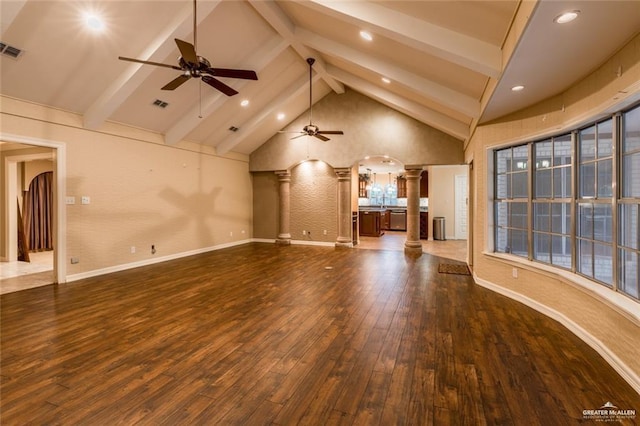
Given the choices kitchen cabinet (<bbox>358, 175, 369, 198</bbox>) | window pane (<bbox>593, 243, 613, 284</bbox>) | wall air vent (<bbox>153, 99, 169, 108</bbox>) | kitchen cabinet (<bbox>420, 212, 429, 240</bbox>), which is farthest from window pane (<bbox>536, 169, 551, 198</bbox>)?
kitchen cabinet (<bbox>358, 175, 369, 198</bbox>)

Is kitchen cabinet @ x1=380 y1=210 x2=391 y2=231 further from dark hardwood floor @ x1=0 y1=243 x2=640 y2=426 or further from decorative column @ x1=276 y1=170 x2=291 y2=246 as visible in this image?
dark hardwood floor @ x1=0 y1=243 x2=640 y2=426

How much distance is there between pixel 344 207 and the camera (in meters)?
8.86

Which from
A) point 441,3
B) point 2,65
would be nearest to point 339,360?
point 441,3

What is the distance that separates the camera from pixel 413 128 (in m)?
8.03

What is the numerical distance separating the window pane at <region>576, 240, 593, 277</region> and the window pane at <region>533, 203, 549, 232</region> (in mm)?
590

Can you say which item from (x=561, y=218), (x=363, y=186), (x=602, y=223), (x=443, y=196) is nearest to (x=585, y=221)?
(x=602, y=223)

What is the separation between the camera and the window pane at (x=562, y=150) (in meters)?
3.54

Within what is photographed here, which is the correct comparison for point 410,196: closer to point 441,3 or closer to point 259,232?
point 259,232

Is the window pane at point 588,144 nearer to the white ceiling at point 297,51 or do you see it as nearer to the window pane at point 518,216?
the white ceiling at point 297,51

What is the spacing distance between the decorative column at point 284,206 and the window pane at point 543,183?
263 inches

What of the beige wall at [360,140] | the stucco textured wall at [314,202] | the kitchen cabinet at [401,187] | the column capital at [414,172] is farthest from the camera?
the kitchen cabinet at [401,187]

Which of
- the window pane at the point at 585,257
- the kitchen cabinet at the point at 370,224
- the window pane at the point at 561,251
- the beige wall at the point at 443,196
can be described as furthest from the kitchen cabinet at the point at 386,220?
the window pane at the point at 585,257

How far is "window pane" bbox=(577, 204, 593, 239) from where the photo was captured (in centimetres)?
314

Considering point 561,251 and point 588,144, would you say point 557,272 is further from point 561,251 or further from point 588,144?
point 588,144
